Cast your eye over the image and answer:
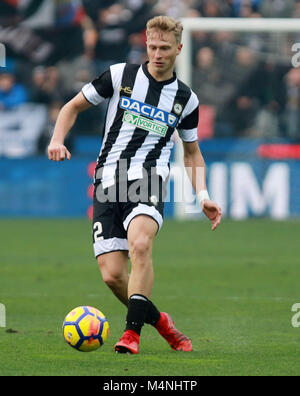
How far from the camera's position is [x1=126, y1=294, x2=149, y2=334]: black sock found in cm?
620

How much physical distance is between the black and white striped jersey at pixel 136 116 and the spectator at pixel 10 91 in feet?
→ 42.4

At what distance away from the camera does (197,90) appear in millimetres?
19031

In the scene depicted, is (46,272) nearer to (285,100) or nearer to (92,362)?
(92,362)

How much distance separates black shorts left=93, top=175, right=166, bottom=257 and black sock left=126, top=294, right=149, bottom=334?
0.45 meters

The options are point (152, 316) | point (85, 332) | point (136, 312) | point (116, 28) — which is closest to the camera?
point (85, 332)

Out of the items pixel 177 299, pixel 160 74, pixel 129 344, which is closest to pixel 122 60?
pixel 177 299

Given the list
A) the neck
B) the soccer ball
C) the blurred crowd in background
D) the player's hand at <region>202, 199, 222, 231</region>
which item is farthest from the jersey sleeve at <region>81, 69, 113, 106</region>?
the blurred crowd in background

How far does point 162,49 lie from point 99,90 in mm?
507

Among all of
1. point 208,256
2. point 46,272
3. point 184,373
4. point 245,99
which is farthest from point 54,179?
point 184,373

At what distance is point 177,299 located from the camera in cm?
909

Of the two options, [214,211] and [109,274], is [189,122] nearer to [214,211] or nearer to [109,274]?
[214,211]

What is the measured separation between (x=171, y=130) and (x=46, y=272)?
15.3 ft

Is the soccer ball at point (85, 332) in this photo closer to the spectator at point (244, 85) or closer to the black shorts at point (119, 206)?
the black shorts at point (119, 206)

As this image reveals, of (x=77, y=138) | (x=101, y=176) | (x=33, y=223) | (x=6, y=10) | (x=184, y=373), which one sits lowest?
(x=184, y=373)
